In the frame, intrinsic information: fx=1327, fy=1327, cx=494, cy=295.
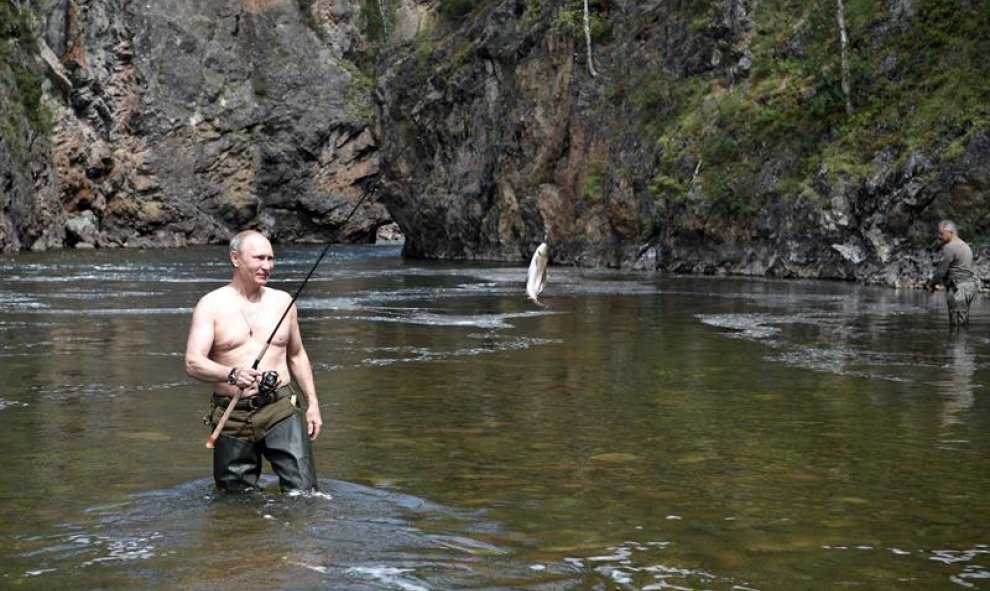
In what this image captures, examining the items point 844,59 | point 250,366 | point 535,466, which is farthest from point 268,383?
point 844,59

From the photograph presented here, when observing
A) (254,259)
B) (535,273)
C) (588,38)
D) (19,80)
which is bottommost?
(535,273)

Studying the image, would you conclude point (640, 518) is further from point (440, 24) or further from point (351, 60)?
point (351, 60)

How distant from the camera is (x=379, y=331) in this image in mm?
22641

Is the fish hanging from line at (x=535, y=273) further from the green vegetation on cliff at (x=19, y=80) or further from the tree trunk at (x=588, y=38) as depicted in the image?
the green vegetation on cliff at (x=19, y=80)

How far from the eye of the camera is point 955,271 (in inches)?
823

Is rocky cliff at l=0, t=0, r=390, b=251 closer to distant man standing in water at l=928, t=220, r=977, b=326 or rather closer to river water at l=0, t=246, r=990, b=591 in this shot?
river water at l=0, t=246, r=990, b=591

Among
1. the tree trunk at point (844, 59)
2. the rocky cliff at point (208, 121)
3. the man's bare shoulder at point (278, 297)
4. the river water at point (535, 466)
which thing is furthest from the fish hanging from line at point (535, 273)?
the rocky cliff at point (208, 121)

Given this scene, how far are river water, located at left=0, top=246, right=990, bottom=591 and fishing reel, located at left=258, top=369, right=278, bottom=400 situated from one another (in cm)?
74

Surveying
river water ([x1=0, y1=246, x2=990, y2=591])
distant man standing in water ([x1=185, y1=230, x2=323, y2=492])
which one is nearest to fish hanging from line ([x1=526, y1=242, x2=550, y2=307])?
river water ([x1=0, y1=246, x2=990, y2=591])

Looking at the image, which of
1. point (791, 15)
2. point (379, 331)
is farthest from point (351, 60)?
point (379, 331)

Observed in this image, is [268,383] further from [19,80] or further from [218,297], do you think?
[19,80]

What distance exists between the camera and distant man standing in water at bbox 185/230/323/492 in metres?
7.92

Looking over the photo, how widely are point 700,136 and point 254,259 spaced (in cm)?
4075

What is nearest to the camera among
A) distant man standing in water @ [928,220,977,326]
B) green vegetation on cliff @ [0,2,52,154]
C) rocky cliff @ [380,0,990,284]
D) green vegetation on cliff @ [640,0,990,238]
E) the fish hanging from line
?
distant man standing in water @ [928,220,977,326]
